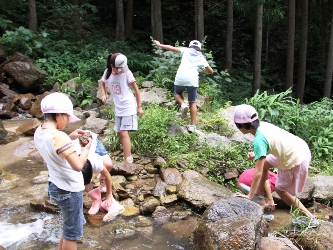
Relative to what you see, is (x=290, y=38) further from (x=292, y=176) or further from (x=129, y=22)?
(x=292, y=176)

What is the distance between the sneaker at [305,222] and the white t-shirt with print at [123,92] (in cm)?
269

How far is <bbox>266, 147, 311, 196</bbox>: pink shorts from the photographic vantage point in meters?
3.94

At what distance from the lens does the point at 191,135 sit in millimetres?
6469

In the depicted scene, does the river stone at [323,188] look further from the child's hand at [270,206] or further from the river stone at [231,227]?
the river stone at [231,227]

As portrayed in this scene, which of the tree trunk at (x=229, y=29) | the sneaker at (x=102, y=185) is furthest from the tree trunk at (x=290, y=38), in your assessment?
the sneaker at (x=102, y=185)

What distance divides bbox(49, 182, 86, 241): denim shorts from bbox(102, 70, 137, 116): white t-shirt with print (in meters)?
2.49

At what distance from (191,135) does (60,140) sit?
4.01 metres

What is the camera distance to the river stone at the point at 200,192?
15.0 ft

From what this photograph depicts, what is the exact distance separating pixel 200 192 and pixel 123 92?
1.84 meters

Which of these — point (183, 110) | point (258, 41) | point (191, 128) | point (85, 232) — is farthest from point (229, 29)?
point (85, 232)

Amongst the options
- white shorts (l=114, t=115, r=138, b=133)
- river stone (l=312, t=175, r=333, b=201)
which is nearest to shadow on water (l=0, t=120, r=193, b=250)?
white shorts (l=114, t=115, r=138, b=133)

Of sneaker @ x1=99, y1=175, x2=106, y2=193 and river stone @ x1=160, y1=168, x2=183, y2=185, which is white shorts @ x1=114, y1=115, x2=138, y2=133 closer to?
river stone @ x1=160, y1=168, x2=183, y2=185

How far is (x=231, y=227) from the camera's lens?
3.33 metres

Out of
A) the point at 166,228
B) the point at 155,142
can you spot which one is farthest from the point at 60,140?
the point at 155,142
